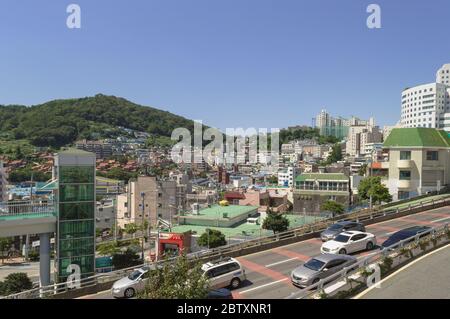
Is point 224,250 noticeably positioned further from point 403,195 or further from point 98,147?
point 98,147

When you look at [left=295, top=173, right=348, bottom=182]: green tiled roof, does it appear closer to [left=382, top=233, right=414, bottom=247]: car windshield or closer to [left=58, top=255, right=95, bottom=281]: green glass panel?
[left=58, top=255, right=95, bottom=281]: green glass panel

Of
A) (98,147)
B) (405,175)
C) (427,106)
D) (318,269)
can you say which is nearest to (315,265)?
(318,269)

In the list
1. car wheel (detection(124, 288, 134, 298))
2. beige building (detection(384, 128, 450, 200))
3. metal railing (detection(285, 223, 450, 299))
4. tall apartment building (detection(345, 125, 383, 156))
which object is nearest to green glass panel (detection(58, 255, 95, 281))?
car wheel (detection(124, 288, 134, 298))

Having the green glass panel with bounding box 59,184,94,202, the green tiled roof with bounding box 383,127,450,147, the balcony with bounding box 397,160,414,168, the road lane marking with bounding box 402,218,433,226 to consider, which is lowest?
the road lane marking with bounding box 402,218,433,226

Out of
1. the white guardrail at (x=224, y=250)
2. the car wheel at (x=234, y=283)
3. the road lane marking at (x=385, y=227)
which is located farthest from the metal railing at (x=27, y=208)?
the road lane marking at (x=385, y=227)

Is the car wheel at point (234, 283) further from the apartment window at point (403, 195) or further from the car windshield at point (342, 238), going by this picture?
the apartment window at point (403, 195)

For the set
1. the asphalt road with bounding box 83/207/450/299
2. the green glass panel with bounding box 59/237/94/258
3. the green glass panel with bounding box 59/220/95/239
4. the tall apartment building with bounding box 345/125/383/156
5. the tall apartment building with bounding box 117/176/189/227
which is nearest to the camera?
the asphalt road with bounding box 83/207/450/299
